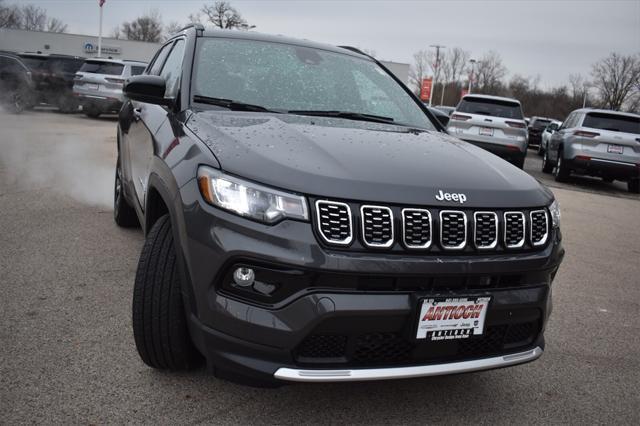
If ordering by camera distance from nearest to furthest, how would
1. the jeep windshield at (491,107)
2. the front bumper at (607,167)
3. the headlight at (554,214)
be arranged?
the headlight at (554,214) → the front bumper at (607,167) → the jeep windshield at (491,107)

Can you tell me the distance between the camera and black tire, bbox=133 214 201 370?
2.49 metres

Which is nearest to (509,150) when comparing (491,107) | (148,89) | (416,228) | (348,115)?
(491,107)

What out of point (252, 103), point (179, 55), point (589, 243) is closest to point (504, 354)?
point (252, 103)

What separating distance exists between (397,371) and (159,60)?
3287 millimetres

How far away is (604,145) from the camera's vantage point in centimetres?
1178

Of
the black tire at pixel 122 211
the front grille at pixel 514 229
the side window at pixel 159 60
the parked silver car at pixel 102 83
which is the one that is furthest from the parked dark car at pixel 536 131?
the front grille at pixel 514 229

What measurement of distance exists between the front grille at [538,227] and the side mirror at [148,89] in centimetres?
193

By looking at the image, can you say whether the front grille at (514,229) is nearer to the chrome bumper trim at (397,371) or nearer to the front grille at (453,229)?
the front grille at (453,229)

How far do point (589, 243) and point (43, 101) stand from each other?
17.8m

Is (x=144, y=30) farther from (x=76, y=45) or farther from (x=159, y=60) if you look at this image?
(x=159, y=60)

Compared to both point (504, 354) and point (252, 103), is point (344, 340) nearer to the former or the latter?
point (504, 354)

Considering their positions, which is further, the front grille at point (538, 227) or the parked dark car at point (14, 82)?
the parked dark car at point (14, 82)

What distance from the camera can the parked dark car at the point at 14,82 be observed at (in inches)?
681

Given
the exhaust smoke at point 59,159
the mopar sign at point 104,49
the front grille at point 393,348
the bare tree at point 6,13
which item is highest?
the bare tree at point 6,13
